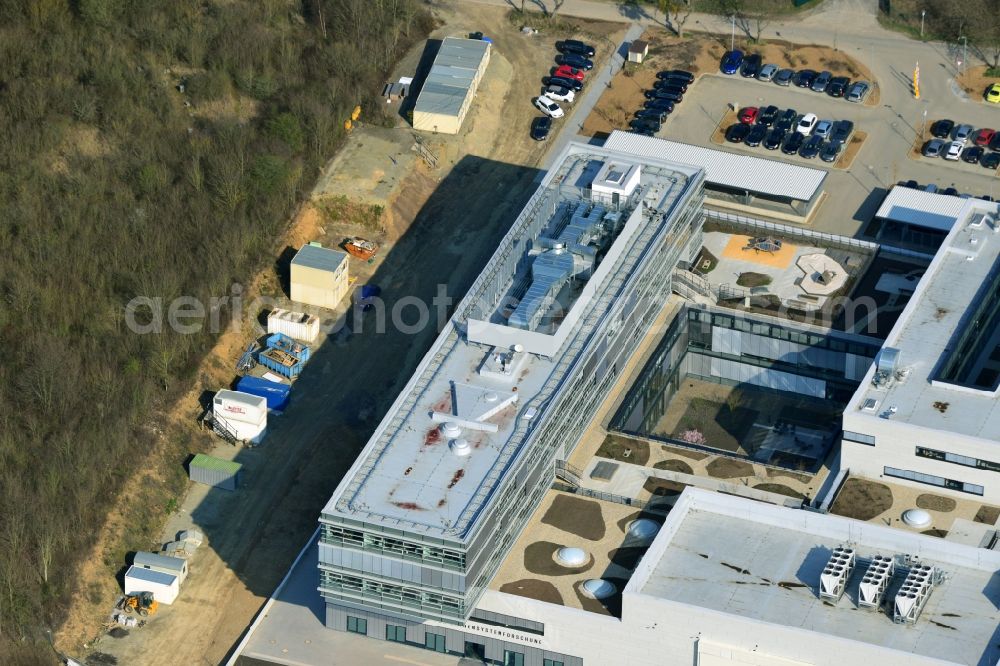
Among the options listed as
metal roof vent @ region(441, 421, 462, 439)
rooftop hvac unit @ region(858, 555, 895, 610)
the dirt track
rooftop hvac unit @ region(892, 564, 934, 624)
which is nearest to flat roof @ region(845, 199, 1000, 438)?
rooftop hvac unit @ region(892, 564, 934, 624)

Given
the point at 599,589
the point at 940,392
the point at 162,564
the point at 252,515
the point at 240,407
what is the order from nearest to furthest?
the point at 599,589, the point at 940,392, the point at 162,564, the point at 252,515, the point at 240,407

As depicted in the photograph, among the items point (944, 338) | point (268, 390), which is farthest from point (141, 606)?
point (944, 338)

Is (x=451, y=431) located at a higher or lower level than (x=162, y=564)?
higher

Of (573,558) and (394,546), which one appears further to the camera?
(573,558)

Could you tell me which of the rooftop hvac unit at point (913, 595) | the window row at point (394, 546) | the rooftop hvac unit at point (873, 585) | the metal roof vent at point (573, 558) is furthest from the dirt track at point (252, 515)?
the rooftop hvac unit at point (913, 595)

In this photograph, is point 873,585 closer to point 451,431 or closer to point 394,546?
point 451,431

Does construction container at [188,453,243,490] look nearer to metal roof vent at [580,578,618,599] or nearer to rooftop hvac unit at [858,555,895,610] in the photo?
metal roof vent at [580,578,618,599]

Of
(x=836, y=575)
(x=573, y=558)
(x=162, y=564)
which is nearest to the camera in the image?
(x=836, y=575)

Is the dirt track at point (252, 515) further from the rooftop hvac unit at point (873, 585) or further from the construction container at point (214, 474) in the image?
the rooftop hvac unit at point (873, 585)
